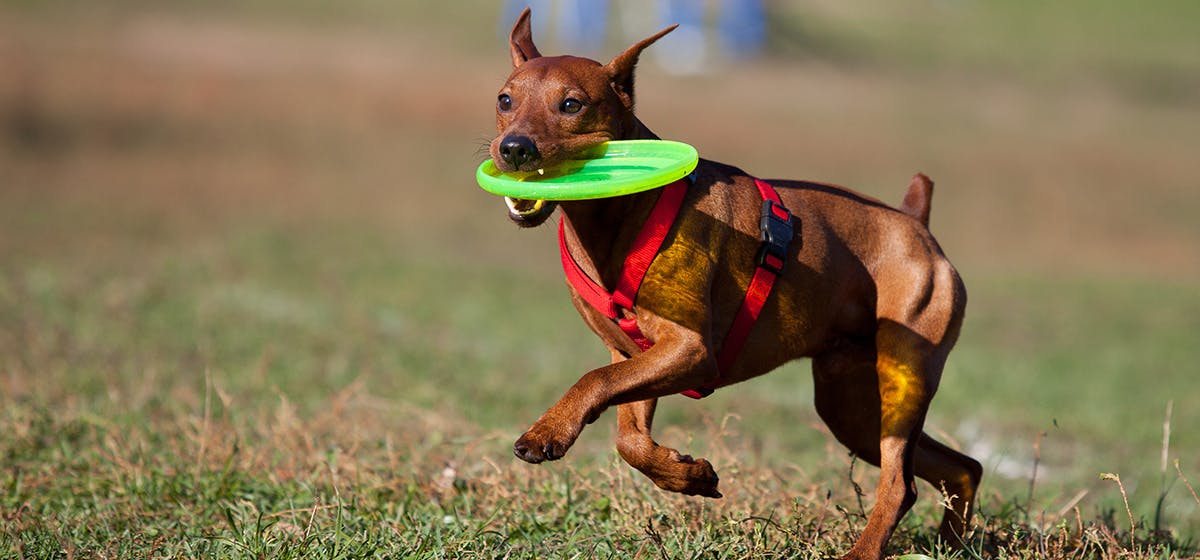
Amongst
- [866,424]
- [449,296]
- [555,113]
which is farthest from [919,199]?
[449,296]

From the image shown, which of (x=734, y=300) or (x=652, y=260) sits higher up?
(x=652, y=260)

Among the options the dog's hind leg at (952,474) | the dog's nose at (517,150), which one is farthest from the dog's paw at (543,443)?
the dog's hind leg at (952,474)

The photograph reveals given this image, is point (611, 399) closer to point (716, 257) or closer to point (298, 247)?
point (716, 257)

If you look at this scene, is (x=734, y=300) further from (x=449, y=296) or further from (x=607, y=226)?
(x=449, y=296)

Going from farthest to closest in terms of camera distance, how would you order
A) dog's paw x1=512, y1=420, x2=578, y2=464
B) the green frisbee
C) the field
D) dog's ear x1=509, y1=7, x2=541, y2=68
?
1. the field
2. dog's ear x1=509, y1=7, x2=541, y2=68
3. the green frisbee
4. dog's paw x1=512, y1=420, x2=578, y2=464

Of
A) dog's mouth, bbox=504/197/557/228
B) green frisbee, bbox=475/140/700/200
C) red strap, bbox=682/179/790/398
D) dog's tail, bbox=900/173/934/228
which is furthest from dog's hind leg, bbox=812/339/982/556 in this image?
dog's mouth, bbox=504/197/557/228

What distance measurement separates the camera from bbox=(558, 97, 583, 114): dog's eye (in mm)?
4363

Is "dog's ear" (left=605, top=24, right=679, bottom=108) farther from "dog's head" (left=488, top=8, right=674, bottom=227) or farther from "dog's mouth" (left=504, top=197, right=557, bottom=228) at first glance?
"dog's mouth" (left=504, top=197, right=557, bottom=228)

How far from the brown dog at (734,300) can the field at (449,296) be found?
0.99ft

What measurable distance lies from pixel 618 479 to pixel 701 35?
28.9 meters

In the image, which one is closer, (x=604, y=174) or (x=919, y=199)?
(x=604, y=174)

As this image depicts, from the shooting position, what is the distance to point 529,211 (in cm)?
430

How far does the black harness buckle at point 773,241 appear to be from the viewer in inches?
180

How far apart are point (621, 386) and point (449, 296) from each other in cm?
1005
